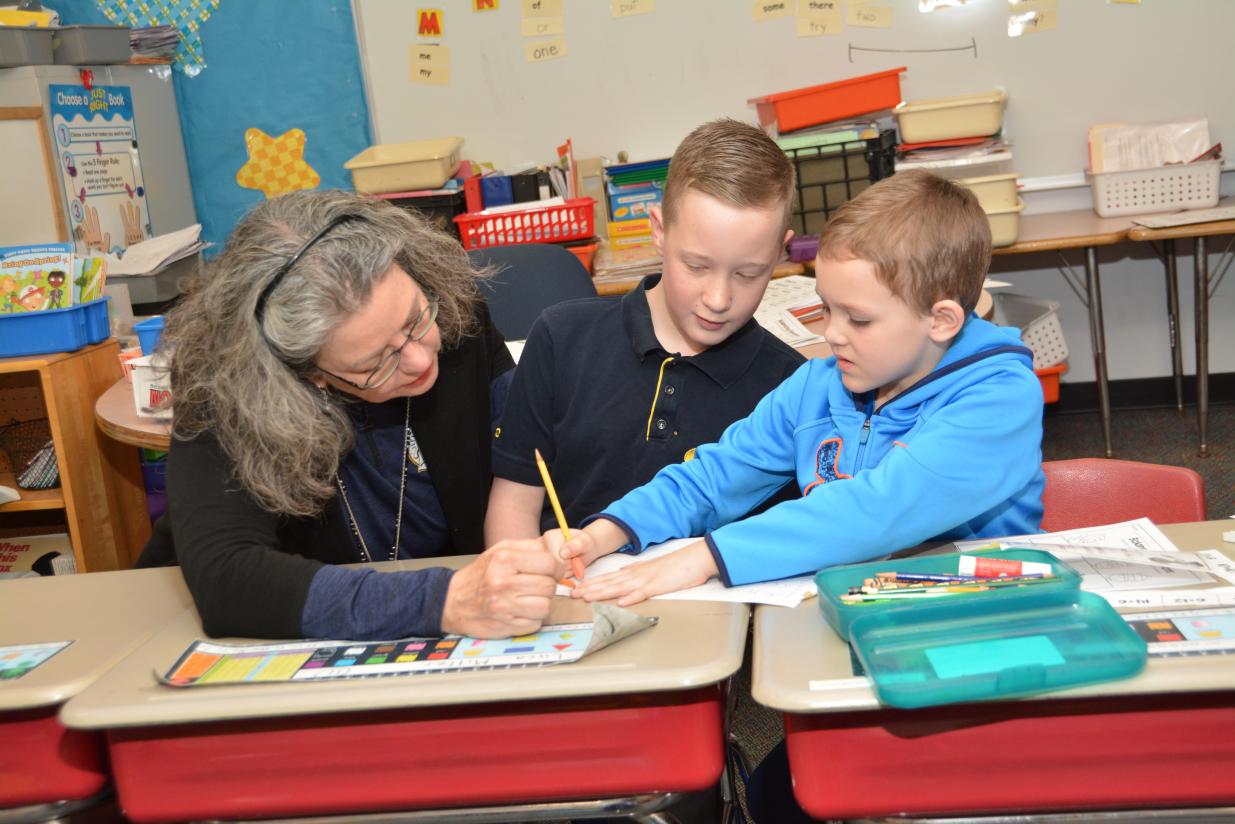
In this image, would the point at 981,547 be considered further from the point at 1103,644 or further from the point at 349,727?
the point at 349,727

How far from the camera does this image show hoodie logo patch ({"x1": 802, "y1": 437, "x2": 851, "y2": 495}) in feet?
4.73

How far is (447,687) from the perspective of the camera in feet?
3.43

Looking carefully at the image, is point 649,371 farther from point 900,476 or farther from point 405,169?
point 405,169

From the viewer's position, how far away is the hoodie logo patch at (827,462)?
1442mm

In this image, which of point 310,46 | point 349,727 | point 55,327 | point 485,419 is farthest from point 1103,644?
point 310,46

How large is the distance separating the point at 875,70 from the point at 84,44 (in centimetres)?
262

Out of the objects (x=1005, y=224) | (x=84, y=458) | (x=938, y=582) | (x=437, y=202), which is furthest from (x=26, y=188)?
(x=938, y=582)

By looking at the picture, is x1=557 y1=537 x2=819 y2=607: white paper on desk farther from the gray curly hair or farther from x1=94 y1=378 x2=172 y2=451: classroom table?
x1=94 y1=378 x2=172 y2=451: classroom table

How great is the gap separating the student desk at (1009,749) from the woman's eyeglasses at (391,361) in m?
0.68

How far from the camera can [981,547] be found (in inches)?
49.7

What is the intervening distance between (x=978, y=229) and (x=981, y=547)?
1.28 ft

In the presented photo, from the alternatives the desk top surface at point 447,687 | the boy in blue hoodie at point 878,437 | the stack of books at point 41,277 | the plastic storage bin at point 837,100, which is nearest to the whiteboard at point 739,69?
the plastic storage bin at point 837,100

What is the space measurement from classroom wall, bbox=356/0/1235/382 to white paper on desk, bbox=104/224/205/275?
0.84 m

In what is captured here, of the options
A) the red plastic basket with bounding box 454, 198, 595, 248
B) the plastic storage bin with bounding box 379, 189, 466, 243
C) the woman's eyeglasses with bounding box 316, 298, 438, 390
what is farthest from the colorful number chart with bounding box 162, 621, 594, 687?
the plastic storage bin with bounding box 379, 189, 466, 243
